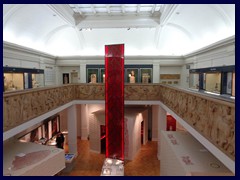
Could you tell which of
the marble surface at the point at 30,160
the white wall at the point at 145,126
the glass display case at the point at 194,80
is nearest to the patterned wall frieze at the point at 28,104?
the marble surface at the point at 30,160

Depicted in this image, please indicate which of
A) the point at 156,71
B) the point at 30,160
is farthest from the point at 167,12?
the point at 30,160

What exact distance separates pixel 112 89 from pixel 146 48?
8.30m

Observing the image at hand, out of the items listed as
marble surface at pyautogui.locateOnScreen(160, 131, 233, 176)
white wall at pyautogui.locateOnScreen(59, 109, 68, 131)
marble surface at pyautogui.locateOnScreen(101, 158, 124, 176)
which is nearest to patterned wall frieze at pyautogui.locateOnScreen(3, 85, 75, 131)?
marble surface at pyautogui.locateOnScreen(101, 158, 124, 176)

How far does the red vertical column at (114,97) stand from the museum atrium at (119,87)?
54 mm

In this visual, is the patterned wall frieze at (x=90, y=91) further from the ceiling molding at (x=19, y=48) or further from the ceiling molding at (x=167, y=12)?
the ceiling molding at (x=167, y=12)

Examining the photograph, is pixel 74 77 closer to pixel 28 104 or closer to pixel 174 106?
pixel 28 104

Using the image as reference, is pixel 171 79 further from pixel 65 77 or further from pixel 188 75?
pixel 65 77

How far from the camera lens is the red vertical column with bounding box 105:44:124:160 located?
32.2 ft

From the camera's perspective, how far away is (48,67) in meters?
15.9

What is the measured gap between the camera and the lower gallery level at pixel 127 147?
5781 mm

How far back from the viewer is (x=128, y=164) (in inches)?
481

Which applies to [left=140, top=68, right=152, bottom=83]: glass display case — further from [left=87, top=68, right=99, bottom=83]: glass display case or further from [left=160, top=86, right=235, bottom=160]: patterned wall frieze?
[left=160, top=86, right=235, bottom=160]: patterned wall frieze

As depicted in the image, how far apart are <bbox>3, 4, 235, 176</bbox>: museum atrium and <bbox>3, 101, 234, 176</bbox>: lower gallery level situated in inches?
2.3

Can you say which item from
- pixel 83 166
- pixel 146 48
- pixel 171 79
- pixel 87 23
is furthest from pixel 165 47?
pixel 83 166
